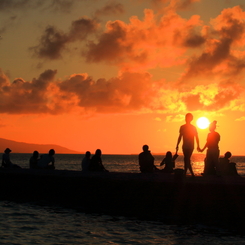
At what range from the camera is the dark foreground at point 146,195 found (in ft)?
44.6

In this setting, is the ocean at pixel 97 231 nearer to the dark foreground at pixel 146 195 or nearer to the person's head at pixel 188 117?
the dark foreground at pixel 146 195

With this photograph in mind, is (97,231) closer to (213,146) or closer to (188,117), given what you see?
(188,117)

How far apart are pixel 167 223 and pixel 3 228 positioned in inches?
224

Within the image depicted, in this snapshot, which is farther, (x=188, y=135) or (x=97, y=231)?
(x=188, y=135)

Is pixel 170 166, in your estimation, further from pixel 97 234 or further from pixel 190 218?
pixel 97 234

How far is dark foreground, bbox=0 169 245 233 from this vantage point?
13586 mm

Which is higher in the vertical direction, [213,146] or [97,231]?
[213,146]

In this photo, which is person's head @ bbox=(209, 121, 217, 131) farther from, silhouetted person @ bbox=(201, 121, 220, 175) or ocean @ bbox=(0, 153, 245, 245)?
ocean @ bbox=(0, 153, 245, 245)

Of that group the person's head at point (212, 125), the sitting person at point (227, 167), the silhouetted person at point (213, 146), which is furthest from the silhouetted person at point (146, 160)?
the sitting person at point (227, 167)

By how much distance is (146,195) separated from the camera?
1543cm

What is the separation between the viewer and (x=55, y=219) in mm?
14688

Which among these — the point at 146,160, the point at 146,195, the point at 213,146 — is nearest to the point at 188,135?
the point at 213,146

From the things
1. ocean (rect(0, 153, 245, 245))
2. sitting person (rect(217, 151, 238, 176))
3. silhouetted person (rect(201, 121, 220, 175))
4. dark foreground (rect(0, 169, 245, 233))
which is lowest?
ocean (rect(0, 153, 245, 245))

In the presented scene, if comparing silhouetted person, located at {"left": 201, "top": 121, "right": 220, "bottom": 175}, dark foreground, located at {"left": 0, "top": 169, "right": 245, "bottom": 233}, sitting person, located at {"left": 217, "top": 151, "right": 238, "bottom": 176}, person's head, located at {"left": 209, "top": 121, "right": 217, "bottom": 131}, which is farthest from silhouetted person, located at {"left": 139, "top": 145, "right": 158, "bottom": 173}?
sitting person, located at {"left": 217, "top": 151, "right": 238, "bottom": 176}
